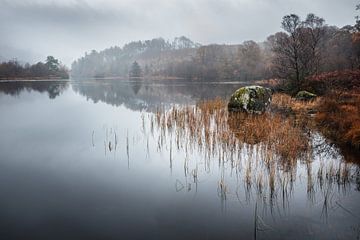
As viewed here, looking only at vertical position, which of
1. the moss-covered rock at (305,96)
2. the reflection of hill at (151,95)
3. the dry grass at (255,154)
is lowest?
the dry grass at (255,154)

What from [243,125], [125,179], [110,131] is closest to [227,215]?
[125,179]

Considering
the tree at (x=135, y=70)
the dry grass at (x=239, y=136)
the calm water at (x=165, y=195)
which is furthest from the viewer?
the tree at (x=135, y=70)

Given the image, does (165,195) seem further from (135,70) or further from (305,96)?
(135,70)

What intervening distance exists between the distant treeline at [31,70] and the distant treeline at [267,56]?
32642 millimetres

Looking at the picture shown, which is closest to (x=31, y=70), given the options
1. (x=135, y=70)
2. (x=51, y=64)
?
(x=51, y=64)

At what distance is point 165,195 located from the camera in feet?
19.3

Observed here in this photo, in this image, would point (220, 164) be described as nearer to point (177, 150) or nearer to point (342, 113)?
point (177, 150)

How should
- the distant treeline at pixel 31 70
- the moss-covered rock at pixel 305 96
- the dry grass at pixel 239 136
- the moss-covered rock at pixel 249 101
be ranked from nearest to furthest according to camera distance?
the dry grass at pixel 239 136 → the moss-covered rock at pixel 249 101 → the moss-covered rock at pixel 305 96 → the distant treeline at pixel 31 70

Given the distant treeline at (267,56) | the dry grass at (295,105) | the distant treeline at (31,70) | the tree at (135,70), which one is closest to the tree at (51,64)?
the distant treeline at (31,70)

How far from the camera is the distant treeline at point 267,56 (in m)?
25.3

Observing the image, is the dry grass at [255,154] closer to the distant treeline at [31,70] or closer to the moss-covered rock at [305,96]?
the moss-covered rock at [305,96]

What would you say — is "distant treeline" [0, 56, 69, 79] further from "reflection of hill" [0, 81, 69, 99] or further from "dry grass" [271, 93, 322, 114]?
"dry grass" [271, 93, 322, 114]

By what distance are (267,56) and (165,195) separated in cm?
7931

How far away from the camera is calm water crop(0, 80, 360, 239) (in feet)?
14.9
